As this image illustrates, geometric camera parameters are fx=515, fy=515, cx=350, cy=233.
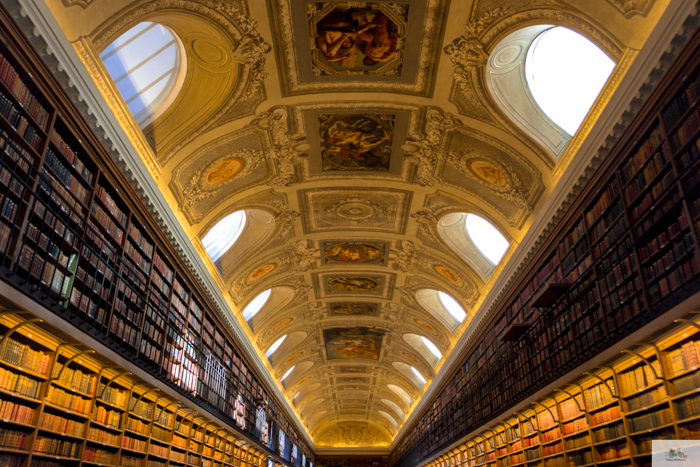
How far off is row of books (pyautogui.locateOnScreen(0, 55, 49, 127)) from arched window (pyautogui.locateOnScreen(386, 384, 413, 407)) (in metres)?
28.7

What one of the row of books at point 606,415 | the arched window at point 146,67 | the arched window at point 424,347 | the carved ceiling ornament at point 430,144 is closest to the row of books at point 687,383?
the row of books at point 606,415

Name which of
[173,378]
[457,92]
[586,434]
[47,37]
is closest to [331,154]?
[457,92]

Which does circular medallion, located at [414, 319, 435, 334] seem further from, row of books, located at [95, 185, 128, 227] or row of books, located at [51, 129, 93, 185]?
row of books, located at [51, 129, 93, 185]

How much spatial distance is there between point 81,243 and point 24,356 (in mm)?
1543

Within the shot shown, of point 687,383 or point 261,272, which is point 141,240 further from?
point 687,383

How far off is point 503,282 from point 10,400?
10312mm

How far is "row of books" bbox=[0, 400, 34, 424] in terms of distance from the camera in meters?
5.66

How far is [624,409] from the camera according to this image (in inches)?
285

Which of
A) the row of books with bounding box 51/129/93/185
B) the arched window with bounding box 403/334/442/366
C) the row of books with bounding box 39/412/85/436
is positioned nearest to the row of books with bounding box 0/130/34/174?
the row of books with bounding box 51/129/93/185

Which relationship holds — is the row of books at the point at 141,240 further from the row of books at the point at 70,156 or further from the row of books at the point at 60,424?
the row of books at the point at 60,424

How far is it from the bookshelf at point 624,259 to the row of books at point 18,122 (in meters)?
7.26

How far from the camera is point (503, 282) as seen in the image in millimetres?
12734

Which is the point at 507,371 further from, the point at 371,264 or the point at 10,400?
the point at 10,400

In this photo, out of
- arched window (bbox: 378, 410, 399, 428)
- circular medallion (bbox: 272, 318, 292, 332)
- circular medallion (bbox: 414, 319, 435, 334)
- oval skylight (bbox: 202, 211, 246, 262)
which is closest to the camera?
oval skylight (bbox: 202, 211, 246, 262)
